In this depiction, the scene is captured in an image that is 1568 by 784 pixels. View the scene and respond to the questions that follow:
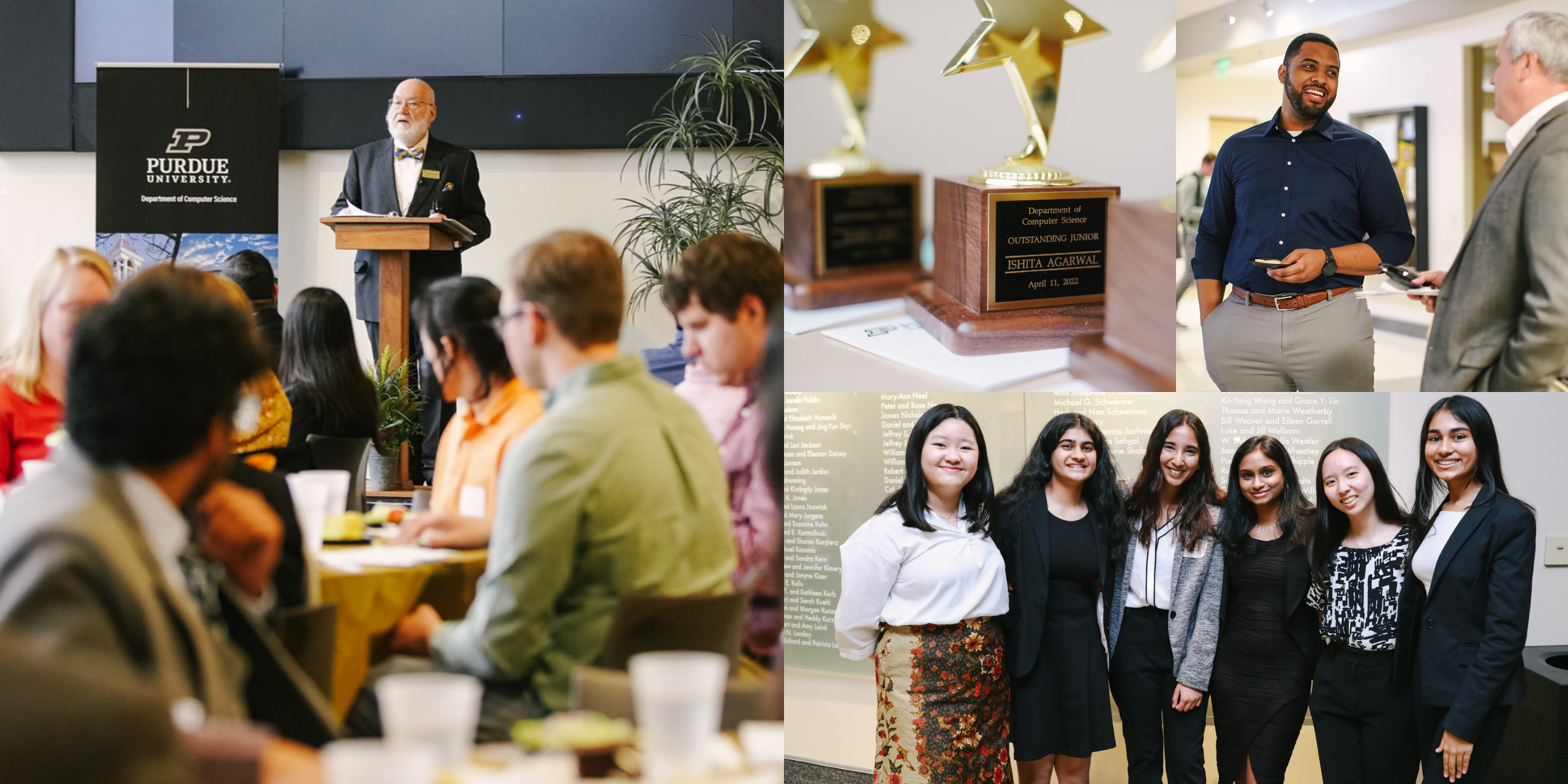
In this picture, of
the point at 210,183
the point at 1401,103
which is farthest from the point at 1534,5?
the point at 210,183

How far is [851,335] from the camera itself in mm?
3273

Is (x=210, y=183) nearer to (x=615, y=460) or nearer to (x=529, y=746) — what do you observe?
(x=615, y=460)

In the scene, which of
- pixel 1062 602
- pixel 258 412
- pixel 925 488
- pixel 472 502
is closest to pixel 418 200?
pixel 258 412

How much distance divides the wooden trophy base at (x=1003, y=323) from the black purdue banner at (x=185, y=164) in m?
1.84

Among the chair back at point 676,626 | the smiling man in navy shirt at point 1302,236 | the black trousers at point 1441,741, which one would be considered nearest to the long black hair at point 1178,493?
the smiling man in navy shirt at point 1302,236

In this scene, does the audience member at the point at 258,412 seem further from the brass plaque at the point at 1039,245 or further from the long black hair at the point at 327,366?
the brass plaque at the point at 1039,245

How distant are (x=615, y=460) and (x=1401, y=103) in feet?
8.93

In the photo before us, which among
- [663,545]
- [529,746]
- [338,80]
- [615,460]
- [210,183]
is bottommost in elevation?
[529,746]

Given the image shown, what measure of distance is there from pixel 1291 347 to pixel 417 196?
2.57 meters

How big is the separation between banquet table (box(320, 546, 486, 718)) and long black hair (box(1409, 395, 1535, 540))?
111 inches

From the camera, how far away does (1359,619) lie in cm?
320

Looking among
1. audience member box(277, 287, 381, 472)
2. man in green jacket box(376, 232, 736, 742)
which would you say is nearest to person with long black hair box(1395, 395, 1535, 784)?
man in green jacket box(376, 232, 736, 742)

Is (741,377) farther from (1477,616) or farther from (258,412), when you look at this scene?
(1477,616)

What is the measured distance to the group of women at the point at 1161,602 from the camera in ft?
10.4
